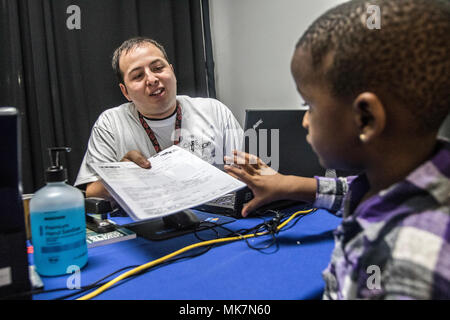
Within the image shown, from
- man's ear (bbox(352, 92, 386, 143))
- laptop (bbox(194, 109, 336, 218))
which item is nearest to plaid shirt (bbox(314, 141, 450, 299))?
man's ear (bbox(352, 92, 386, 143))

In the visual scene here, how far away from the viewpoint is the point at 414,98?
43cm

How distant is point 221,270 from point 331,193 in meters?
0.36

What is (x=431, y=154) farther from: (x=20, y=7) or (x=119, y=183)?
(x=20, y=7)

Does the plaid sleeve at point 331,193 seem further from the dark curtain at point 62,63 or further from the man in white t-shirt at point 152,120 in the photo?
the dark curtain at point 62,63

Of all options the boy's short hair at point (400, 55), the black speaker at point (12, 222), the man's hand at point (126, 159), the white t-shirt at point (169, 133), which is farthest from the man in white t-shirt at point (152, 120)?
the boy's short hair at point (400, 55)

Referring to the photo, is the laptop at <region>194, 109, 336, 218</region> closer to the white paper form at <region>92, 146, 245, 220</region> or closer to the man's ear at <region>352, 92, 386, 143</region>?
the white paper form at <region>92, 146, 245, 220</region>

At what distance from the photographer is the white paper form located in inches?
26.7

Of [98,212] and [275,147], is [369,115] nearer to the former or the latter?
[275,147]

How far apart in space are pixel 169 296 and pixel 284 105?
1.81 meters

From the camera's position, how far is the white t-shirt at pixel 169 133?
155 cm

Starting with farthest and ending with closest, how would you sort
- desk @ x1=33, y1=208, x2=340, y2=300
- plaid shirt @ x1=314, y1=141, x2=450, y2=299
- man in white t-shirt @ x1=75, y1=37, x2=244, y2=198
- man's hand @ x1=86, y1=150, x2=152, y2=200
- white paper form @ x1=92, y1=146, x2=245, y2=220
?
man in white t-shirt @ x1=75, y1=37, x2=244, y2=198 < man's hand @ x1=86, y1=150, x2=152, y2=200 < white paper form @ x1=92, y1=146, x2=245, y2=220 < desk @ x1=33, y1=208, x2=340, y2=300 < plaid shirt @ x1=314, y1=141, x2=450, y2=299

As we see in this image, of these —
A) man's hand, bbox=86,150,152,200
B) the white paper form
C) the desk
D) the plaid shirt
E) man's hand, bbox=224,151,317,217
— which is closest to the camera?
the plaid shirt

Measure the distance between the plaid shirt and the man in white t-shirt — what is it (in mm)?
1164
